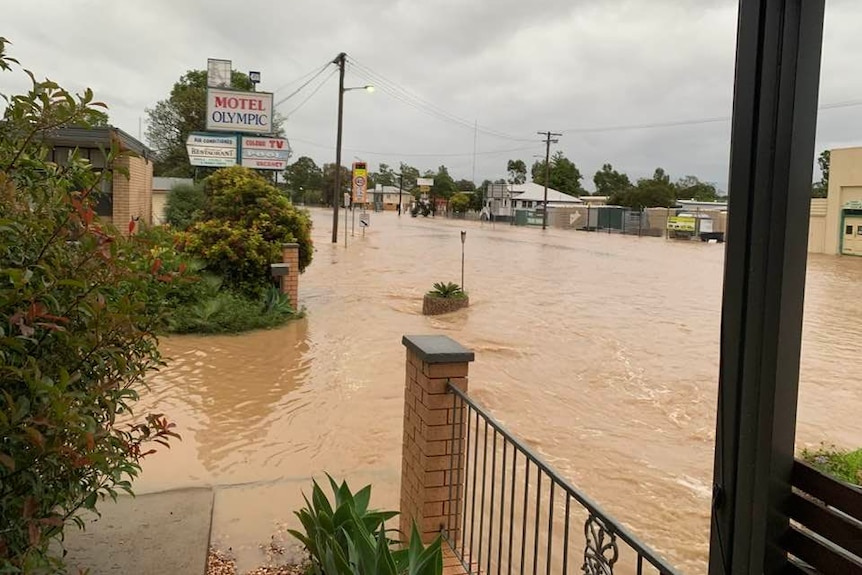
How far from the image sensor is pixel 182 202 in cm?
2147

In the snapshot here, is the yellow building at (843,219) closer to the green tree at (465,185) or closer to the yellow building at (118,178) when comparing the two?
the yellow building at (118,178)

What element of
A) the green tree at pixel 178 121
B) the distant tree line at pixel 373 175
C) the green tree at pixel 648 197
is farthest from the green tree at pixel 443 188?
the green tree at pixel 178 121

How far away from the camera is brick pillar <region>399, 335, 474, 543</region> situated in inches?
142

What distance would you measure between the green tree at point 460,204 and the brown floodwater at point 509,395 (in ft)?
222

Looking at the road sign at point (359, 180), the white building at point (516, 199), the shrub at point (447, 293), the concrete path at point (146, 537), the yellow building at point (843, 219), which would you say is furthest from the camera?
the white building at point (516, 199)

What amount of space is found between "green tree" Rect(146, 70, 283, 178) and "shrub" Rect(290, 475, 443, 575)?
45.7 metres

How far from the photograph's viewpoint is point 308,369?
29.8 feet

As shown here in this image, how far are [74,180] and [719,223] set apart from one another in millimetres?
49413

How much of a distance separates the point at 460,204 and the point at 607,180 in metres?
30.8

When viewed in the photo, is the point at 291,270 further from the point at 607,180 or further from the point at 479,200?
the point at 607,180

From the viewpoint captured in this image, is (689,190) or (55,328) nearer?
(55,328)

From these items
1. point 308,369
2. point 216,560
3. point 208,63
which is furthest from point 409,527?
point 208,63

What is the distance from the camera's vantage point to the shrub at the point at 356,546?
274cm

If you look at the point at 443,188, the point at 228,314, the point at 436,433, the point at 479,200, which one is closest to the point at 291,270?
the point at 228,314
